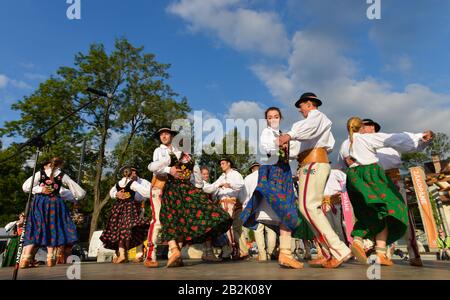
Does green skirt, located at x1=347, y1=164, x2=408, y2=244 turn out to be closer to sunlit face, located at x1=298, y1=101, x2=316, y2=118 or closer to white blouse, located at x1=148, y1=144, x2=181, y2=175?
sunlit face, located at x1=298, y1=101, x2=316, y2=118

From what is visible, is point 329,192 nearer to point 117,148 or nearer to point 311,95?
point 311,95

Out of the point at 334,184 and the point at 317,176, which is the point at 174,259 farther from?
the point at 334,184

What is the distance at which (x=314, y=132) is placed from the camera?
3.59 metres

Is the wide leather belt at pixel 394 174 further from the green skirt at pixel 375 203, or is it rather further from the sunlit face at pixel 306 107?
the sunlit face at pixel 306 107

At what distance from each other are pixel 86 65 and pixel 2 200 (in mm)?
9961

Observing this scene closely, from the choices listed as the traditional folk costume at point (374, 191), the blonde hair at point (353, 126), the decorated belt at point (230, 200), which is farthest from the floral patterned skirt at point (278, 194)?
the decorated belt at point (230, 200)

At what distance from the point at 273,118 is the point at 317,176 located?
3.43 feet

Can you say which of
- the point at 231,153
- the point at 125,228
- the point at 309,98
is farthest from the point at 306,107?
the point at 231,153

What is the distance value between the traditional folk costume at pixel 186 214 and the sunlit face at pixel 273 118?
1399 millimetres

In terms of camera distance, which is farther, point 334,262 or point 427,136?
point 427,136

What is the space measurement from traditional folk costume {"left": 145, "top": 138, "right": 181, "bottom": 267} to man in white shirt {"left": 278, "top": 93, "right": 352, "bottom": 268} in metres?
1.85

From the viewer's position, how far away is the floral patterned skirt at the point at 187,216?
14.4 ft

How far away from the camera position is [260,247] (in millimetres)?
6598

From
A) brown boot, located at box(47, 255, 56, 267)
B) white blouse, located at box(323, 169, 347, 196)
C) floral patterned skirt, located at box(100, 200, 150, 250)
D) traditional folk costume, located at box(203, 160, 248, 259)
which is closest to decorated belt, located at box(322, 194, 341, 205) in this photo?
white blouse, located at box(323, 169, 347, 196)
